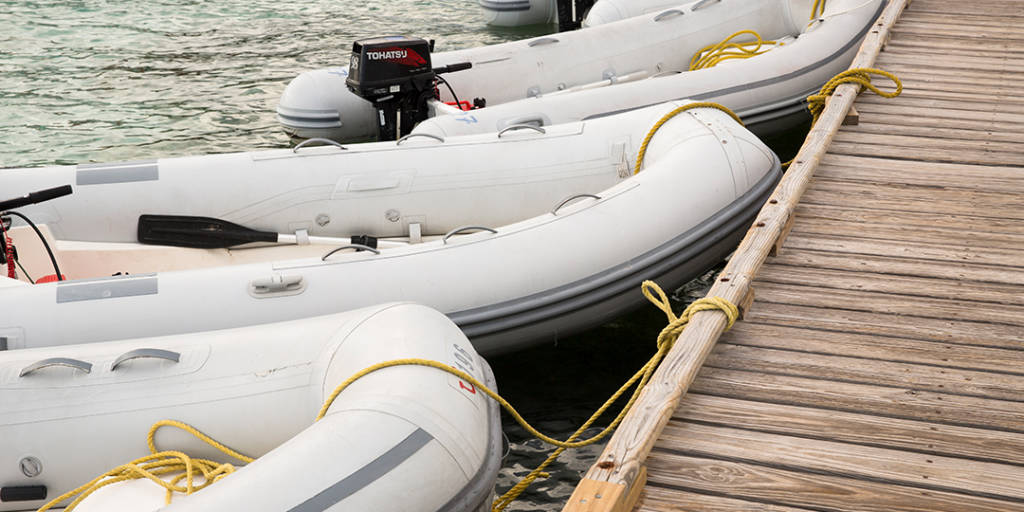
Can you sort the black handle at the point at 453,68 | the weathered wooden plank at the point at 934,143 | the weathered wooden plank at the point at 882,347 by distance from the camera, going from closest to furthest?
the weathered wooden plank at the point at 882,347 → the weathered wooden plank at the point at 934,143 → the black handle at the point at 453,68

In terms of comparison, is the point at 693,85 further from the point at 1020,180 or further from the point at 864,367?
the point at 864,367

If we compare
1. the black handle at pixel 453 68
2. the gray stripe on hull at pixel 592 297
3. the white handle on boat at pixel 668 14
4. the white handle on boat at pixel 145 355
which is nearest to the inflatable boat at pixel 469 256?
the gray stripe on hull at pixel 592 297

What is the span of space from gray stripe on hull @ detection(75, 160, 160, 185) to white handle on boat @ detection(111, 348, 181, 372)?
1.22 metres

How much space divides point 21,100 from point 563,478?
16.5 feet

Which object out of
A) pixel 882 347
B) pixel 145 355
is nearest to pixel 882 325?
pixel 882 347

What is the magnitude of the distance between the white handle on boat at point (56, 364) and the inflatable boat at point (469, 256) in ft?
1.07

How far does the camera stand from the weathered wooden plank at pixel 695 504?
1.65 m

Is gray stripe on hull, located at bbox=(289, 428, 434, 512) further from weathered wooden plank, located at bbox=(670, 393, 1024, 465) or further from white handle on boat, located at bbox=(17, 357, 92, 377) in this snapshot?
white handle on boat, located at bbox=(17, 357, 92, 377)

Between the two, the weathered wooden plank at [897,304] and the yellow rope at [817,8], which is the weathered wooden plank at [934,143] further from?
the yellow rope at [817,8]

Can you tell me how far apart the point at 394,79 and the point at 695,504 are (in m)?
3.14

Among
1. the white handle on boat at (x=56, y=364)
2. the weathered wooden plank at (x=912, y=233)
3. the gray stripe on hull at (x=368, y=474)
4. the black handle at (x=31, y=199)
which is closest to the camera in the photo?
the gray stripe on hull at (x=368, y=474)

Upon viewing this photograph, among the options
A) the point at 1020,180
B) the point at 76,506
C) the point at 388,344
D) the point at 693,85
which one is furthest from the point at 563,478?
the point at 693,85

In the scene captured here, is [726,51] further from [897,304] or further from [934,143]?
[897,304]

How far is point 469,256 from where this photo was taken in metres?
3.02
